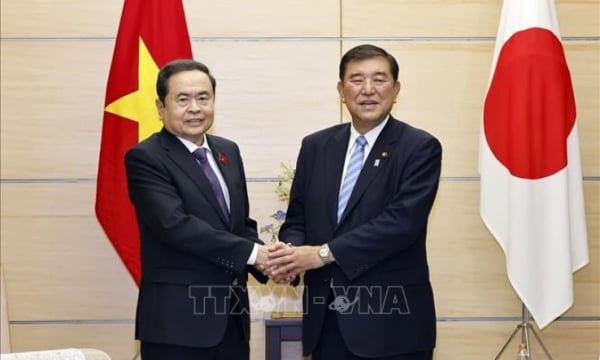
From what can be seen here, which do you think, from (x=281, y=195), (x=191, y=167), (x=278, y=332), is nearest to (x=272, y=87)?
(x=281, y=195)

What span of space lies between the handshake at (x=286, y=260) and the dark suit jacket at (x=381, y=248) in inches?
2.8

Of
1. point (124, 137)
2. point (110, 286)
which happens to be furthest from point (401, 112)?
point (110, 286)

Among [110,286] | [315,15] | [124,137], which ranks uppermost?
[315,15]

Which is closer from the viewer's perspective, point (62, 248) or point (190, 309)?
point (190, 309)

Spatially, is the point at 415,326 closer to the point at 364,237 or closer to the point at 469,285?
the point at 364,237

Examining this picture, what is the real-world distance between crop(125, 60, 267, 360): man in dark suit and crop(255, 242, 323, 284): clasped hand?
2 cm

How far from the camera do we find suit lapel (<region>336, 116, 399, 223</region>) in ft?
9.91

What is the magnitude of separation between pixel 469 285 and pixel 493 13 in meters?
1.51

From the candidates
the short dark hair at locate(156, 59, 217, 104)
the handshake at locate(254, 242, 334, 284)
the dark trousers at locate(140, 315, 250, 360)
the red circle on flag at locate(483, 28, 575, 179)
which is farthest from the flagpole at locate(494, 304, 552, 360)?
the short dark hair at locate(156, 59, 217, 104)

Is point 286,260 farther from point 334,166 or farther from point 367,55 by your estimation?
point 367,55

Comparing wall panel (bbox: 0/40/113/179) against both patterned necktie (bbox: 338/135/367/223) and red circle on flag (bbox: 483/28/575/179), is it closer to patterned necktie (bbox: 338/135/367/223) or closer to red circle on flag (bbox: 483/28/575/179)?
patterned necktie (bbox: 338/135/367/223)

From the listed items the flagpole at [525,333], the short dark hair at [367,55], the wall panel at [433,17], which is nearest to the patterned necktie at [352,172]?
the short dark hair at [367,55]

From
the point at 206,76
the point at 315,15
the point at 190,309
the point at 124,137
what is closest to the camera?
the point at 190,309

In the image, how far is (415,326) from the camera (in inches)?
118
